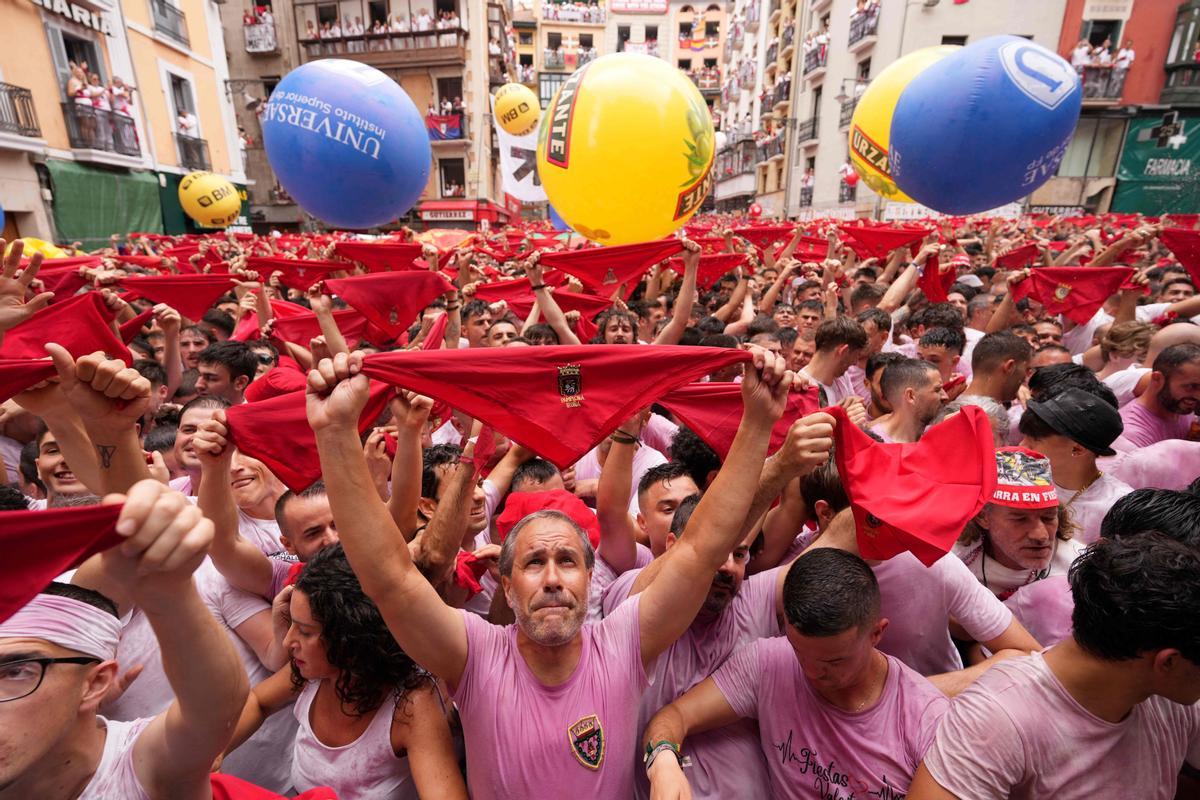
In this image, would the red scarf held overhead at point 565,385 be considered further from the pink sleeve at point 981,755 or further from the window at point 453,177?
the window at point 453,177

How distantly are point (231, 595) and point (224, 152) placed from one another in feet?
76.3

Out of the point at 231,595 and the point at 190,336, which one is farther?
the point at 190,336

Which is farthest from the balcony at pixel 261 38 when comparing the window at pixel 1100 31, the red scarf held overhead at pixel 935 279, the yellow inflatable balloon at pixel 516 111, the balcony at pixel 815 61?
the window at pixel 1100 31

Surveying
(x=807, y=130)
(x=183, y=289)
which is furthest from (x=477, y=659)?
(x=807, y=130)

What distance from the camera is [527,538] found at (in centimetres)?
209

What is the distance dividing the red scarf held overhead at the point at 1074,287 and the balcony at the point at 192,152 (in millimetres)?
21957

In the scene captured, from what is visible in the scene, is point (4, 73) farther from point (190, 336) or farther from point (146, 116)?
point (190, 336)

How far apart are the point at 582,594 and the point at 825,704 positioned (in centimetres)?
88

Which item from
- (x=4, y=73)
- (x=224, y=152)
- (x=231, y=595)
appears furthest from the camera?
(x=224, y=152)

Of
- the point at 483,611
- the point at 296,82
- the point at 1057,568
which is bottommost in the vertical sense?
the point at 483,611

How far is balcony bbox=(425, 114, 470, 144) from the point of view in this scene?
27.4m

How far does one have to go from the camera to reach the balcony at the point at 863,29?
77.3 ft

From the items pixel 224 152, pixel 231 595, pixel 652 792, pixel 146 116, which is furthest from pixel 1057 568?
pixel 224 152

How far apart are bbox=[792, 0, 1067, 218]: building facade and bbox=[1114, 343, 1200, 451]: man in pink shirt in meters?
17.5
